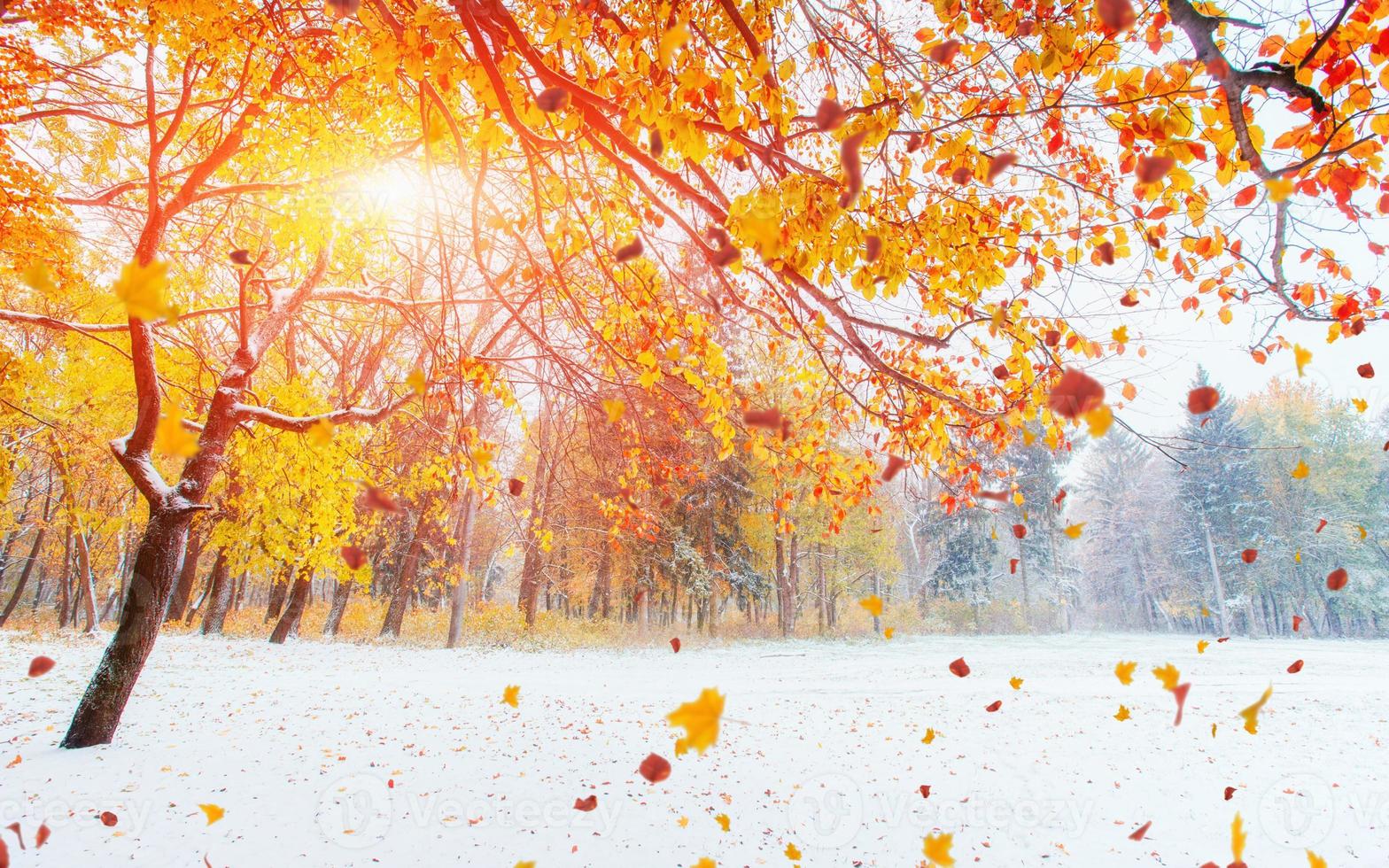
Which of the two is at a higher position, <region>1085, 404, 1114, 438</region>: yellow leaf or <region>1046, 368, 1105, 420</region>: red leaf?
<region>1046, 368, 1105, 420</region>: red leaf

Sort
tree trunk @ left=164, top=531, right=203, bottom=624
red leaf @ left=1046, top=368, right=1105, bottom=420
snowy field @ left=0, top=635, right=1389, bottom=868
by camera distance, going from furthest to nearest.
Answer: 1. tree trunk @ left=164, top=531, right=203, bottom=624
2. snowy field @ left=0, top=635, right=1389, bottom=868
3. red leaf @ left=1046, top=368, right=1105, bottom=420

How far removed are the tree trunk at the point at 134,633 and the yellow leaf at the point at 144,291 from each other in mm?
4920

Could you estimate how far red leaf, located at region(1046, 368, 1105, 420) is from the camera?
141 cm

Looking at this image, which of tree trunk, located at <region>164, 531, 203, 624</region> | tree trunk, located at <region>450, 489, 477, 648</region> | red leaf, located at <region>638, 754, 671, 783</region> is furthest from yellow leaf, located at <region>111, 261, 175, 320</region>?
tree trunk, located at <region>164, 531, 203, 624</region>

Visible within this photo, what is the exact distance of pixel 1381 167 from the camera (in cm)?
218

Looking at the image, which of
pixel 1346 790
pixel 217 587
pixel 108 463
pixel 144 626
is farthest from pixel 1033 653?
pixel 108 463

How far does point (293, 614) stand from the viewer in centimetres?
1284

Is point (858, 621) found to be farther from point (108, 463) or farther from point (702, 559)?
point (108, 463)

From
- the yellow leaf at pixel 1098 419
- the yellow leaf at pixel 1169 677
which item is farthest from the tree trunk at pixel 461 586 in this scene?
the yellow leaf at pixel 1098 419

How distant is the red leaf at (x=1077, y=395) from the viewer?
1407 mm

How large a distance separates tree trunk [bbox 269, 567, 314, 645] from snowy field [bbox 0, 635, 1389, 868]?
155 inches

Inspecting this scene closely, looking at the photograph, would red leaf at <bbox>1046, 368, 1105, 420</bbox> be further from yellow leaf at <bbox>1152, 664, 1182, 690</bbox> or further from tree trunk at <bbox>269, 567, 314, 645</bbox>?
tree trunk at <bbox>269, 567, 314, 645</bbox>

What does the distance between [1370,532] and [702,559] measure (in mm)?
28140

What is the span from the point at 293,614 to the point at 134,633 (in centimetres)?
948
